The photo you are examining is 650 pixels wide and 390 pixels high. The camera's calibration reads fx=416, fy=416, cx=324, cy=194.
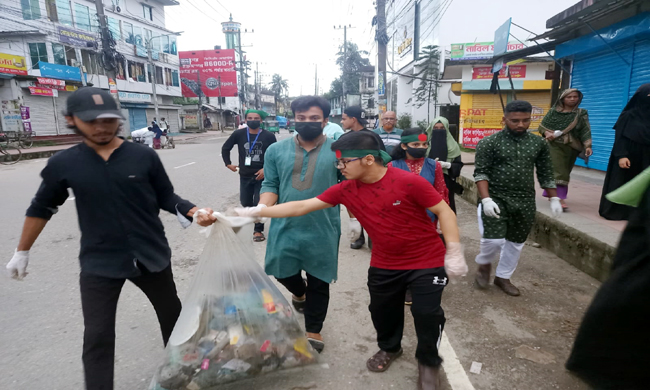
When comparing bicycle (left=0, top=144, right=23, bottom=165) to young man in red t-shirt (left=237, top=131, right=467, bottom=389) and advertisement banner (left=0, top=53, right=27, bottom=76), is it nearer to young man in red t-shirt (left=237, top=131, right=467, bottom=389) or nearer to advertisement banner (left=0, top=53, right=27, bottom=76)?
advertisement banner (left=0, top=53, right=27, bottom=76)

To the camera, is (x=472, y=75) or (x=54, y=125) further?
(x=54, y=125)

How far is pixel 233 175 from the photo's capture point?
10883 mm

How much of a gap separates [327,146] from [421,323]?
4.05ft

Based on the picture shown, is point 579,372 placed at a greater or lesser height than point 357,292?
greater

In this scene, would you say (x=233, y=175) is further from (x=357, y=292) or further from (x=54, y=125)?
(x=54, y=125)

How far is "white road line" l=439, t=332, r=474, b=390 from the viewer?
94.7 inches

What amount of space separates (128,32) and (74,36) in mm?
7908

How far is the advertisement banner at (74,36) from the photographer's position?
27.4m

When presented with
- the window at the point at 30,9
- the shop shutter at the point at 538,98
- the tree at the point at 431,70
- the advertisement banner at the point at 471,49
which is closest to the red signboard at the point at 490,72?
the shop shutter at the point at 538,98

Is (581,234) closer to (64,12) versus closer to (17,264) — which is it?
(17,264)

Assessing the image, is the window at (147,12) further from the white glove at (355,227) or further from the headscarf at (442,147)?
the white glove at (355,227)

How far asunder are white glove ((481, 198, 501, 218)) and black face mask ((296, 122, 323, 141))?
5.34 feet

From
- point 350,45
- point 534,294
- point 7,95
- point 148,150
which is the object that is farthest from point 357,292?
point 350,45

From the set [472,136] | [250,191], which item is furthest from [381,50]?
[250,191]
